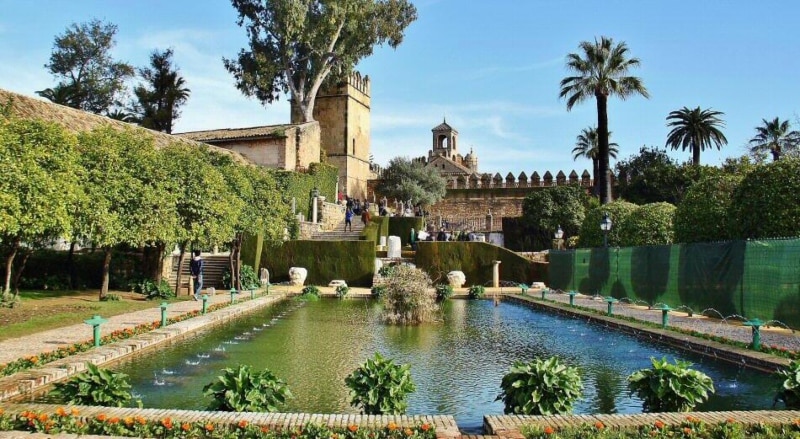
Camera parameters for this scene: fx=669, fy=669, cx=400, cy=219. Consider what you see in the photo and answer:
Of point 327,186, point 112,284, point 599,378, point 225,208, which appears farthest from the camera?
point 327,186

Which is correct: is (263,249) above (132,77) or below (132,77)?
below

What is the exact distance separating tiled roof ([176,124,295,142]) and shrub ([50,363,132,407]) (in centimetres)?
3509

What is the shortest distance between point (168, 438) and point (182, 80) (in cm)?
4848

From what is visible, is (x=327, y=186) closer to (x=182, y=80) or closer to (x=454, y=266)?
(x=182, y=80)

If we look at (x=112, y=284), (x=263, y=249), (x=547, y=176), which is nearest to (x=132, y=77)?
(x=263, y=249)

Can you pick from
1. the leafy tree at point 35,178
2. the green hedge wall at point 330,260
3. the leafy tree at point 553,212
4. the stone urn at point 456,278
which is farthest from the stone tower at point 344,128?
the leafy tree at point 35,178

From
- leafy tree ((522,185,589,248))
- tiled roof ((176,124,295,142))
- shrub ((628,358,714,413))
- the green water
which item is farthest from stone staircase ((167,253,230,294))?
leafy tree ((522,185,589,248))

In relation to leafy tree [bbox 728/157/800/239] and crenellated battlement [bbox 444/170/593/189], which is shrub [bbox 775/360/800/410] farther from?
crenellated battlement [bbox 444/170/593/189]

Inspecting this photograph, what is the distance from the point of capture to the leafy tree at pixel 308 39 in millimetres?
39781

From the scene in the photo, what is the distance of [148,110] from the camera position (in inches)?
1896

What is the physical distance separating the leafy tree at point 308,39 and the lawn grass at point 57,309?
79.8 feet

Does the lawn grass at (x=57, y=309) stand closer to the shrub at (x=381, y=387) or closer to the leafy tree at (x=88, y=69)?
the shrub at (x=381, y=387)

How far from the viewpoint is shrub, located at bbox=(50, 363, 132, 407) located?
6137 millimetres

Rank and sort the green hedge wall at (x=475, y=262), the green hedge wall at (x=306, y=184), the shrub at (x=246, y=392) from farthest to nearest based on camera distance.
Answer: the green hedge wall at (x=306, y=184) → the green hedge wall at (x=475, y=262) → the shrub at (x=246, y=392)
